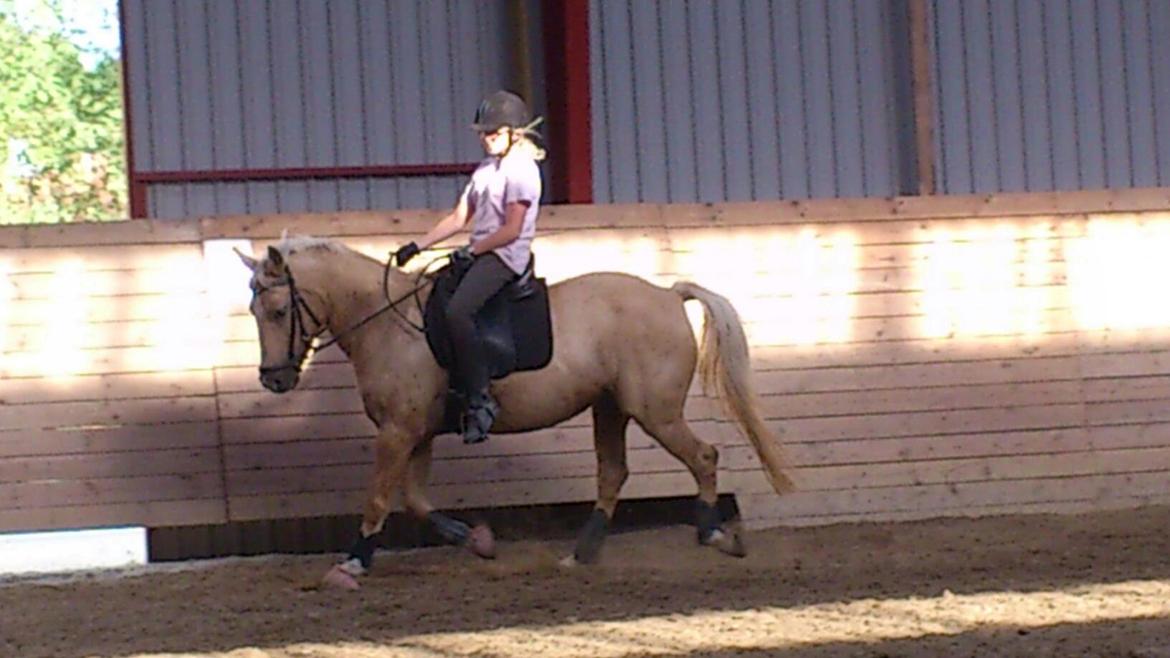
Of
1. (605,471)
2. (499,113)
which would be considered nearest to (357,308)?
(499,113)

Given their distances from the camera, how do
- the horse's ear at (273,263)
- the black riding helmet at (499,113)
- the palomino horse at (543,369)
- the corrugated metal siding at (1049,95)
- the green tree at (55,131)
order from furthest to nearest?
the green tree at (55,131) < the corrugated metal siding at (1049,95) < the palomino horse at (543,369) < the horse's ear at (273,263) < the black riding helmet at (499,113)

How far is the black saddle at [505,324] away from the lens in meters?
8.62

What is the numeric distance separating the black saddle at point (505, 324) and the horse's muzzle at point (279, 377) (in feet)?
2.10

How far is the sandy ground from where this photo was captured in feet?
21.5

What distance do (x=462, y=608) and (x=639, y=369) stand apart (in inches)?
71.7

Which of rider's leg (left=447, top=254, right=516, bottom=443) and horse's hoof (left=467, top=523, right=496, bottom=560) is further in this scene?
horse's hoof (left=467, top=523, right=496, bottom=560)

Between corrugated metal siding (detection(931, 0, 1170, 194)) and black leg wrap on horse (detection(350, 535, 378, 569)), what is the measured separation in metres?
5.48

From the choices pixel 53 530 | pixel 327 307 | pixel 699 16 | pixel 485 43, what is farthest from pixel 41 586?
pixel 699 16

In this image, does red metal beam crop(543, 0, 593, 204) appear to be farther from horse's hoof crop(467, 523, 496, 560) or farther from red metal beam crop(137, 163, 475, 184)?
horse's hoof crop(467, 523, 496, 560)

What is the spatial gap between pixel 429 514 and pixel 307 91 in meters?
3.97

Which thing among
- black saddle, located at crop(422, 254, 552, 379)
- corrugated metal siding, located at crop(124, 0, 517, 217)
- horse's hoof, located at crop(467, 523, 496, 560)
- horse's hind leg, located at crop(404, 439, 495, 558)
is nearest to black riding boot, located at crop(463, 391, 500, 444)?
black saddle, located at crop(422, 254, 552, 379)

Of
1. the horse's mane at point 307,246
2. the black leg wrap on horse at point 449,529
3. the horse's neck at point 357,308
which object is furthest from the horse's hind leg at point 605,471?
the horse's mane at point 307,246

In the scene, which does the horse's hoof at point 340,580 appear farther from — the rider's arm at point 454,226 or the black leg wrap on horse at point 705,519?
the black leg wrap on horse at point 705,519

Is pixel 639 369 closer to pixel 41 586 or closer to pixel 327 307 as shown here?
pixel 327 307
